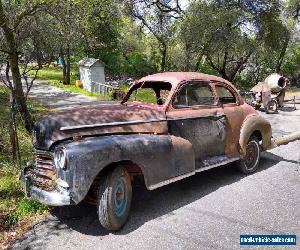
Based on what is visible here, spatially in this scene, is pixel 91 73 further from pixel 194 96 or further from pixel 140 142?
pixel 140 142

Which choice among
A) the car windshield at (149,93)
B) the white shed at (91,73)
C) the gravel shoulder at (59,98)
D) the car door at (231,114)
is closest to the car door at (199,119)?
the car door at (231,114)

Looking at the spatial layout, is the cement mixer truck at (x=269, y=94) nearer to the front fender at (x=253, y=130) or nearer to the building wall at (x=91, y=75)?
the front fender at (x=253, y=130)

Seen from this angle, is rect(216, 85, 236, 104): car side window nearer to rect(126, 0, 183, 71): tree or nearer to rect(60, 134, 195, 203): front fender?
rect(60, 134, 195, 203): front fender

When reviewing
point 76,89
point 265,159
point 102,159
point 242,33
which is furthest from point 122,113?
point 242,33

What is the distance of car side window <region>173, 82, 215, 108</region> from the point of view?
→ 703cm

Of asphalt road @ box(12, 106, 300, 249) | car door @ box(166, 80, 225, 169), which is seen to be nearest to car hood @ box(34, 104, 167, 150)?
car door @ box(166, 80, 225, 169)

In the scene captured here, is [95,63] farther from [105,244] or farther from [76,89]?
[105,244]

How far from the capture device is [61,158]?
5.37 metres

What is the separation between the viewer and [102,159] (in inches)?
213

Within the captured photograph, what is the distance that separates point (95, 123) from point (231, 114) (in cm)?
303

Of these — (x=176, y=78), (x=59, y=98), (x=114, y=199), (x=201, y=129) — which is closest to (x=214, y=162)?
(x=201, y=129)

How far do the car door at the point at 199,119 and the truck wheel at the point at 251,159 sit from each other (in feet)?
2.43

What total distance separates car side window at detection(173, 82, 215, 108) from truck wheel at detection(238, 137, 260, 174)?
1412mm

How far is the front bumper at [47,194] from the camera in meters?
5.30
